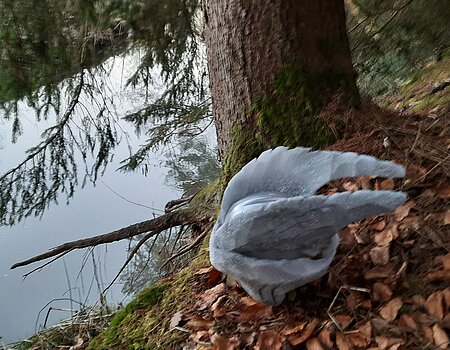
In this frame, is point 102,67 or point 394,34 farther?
point 102,67

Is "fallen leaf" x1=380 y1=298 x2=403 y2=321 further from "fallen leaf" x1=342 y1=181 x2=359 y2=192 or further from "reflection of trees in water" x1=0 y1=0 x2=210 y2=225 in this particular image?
"reflection of trees in water" x1=0 y1=0 x2=210 y2=225

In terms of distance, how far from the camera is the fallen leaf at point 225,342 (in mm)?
1413

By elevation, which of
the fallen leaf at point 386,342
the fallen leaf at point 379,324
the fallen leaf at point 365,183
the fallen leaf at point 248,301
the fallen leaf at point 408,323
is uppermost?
the fallen leaf at point 365,183

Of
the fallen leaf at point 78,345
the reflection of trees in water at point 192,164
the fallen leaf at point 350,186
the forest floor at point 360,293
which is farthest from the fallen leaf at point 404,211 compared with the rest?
the reflection of trees in water at point 192,164

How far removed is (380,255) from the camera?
4.73ft

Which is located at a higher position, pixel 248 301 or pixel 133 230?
pixel 133 230

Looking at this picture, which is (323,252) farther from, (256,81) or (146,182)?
(146,182)

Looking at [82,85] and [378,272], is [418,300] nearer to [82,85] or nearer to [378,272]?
[378,272]

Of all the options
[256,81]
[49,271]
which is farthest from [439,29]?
[49,271]

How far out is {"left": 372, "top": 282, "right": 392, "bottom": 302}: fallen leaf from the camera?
1.30 m

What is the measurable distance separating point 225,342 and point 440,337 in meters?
0.55

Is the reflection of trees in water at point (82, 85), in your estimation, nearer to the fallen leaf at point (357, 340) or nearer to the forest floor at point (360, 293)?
the forest floor at point (360, 293)

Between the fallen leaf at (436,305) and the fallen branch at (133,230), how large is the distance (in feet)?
6.13

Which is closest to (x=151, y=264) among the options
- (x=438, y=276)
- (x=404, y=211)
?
(x=404, y=211)
